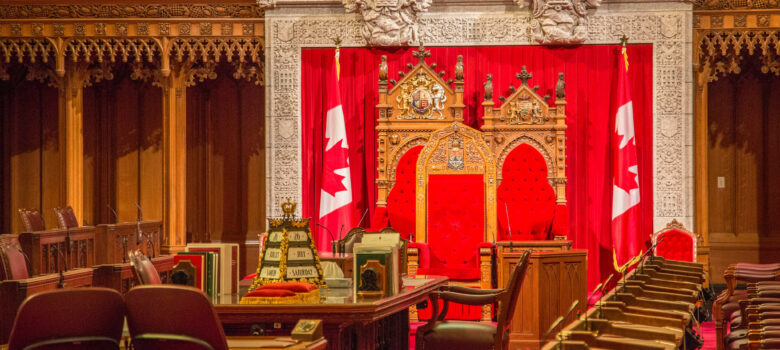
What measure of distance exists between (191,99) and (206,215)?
4.91 feet

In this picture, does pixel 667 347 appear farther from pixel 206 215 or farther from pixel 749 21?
pixel 206 215

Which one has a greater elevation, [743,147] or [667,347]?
[743,147]

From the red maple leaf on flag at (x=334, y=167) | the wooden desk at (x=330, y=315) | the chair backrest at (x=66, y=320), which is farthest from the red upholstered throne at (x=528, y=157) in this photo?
the chair backrest at (x=66, y=320)

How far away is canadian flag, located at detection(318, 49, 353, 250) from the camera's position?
377 inches

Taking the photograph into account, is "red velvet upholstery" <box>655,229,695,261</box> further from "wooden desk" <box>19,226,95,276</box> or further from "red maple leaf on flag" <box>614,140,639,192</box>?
"wooden desk" <box>19,226,95,276</box>

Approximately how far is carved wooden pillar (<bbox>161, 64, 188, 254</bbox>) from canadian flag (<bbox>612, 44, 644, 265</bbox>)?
487 centimetres

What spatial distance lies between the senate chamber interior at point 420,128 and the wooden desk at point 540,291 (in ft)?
0.12

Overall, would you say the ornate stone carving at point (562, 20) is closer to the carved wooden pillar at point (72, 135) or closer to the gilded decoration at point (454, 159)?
the gilded decoration at point (454, 159)

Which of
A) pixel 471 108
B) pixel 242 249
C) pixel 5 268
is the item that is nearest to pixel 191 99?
pixel 242 249

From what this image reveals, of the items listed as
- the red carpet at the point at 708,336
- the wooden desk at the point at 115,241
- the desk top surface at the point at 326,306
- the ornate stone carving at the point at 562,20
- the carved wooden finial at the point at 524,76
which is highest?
the ornate stone carving at the point at 562,20

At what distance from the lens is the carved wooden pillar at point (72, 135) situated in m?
10.3

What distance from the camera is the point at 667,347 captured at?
8.54ft

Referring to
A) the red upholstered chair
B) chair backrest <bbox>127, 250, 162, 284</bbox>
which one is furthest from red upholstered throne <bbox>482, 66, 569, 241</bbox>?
chair backrest <bbox>127, 250, 162, 284</bbox>

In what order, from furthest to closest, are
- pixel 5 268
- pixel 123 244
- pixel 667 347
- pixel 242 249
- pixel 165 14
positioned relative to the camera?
1. pixel 242 249
2. pixel 165 14
3. pixel 123 244
4. pixel 5 268
5. pixel 667 347
